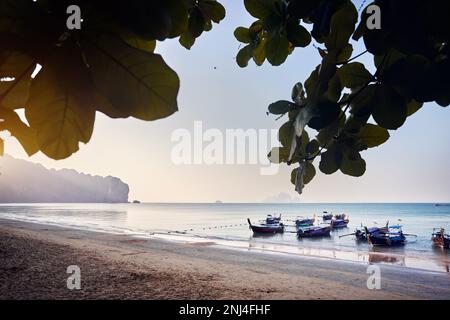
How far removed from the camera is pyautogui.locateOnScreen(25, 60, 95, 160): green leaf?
1.62 ft

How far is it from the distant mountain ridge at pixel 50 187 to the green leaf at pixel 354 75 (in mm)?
179380

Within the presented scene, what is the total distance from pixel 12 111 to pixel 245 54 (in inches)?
45.1

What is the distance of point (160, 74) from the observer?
1.56ft

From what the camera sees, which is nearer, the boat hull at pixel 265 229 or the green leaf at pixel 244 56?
the green leaf at pixel 244 56

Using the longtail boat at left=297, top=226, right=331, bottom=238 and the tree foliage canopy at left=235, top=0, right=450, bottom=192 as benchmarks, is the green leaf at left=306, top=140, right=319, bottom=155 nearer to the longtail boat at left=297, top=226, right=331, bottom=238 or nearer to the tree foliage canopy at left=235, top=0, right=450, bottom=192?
the tree foliage canopy at left=235, top=0, right=450, bottom=192

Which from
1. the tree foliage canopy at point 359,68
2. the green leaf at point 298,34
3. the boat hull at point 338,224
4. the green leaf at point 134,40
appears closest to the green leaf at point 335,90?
the tree foliage canopy at point 359,68

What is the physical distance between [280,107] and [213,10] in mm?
477

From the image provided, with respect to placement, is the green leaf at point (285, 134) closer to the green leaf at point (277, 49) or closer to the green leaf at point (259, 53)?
the green leaf at point (277, 49)

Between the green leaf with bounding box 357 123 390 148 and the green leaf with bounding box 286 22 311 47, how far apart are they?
0.39 meters

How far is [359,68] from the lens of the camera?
A: 0.82m

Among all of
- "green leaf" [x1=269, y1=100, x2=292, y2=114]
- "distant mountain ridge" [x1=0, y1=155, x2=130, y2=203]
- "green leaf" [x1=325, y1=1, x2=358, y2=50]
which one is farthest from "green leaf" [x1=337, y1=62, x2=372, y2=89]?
"distant mountain ridge" [x1=0, y1=155, x2=130, y2=203]

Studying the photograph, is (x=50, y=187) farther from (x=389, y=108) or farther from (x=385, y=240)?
(x=389, y=108)

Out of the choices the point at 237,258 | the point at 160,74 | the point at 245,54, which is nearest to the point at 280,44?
the point at 245,54

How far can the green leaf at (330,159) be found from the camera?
1.15 metres
